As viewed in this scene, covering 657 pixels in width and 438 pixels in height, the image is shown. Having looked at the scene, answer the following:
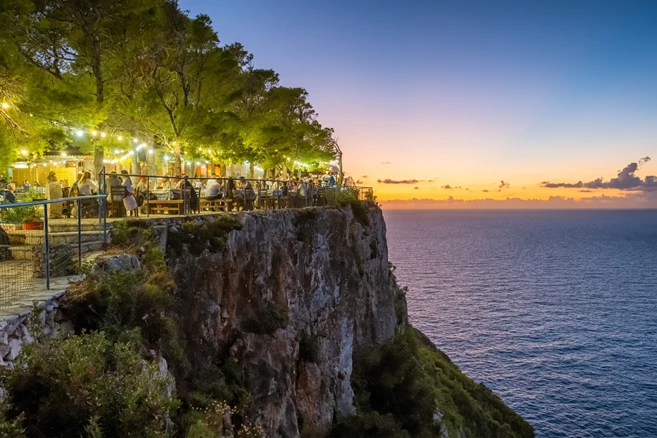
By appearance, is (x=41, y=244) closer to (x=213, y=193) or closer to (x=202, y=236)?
(x=202, y=236)

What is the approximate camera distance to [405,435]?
21000mm

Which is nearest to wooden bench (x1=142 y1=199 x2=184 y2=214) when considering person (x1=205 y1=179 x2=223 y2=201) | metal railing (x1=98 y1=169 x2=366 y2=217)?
metal railing (x1=98 y1=169 x2=366 y2=217)

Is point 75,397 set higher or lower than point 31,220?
lower

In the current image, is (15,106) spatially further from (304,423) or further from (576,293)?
(576,293)

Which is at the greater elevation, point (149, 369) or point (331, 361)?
point (149, 369)

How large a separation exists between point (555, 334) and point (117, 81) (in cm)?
5237

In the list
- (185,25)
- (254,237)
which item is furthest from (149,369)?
(185,25)

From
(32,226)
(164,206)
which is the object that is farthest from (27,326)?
(164,206)

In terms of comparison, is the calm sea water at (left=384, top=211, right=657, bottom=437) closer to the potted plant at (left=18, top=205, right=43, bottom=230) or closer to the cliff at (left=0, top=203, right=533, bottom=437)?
the cliff at (left=0, top=203, right=533, bottom=437)

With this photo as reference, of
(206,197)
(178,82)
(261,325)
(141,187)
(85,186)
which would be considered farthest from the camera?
(178,82)

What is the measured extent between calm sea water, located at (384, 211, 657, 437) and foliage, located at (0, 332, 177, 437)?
122ft

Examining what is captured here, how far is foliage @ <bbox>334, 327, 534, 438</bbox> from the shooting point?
76.3ft

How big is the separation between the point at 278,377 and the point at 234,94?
21316mm

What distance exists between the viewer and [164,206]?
18.7 metres
